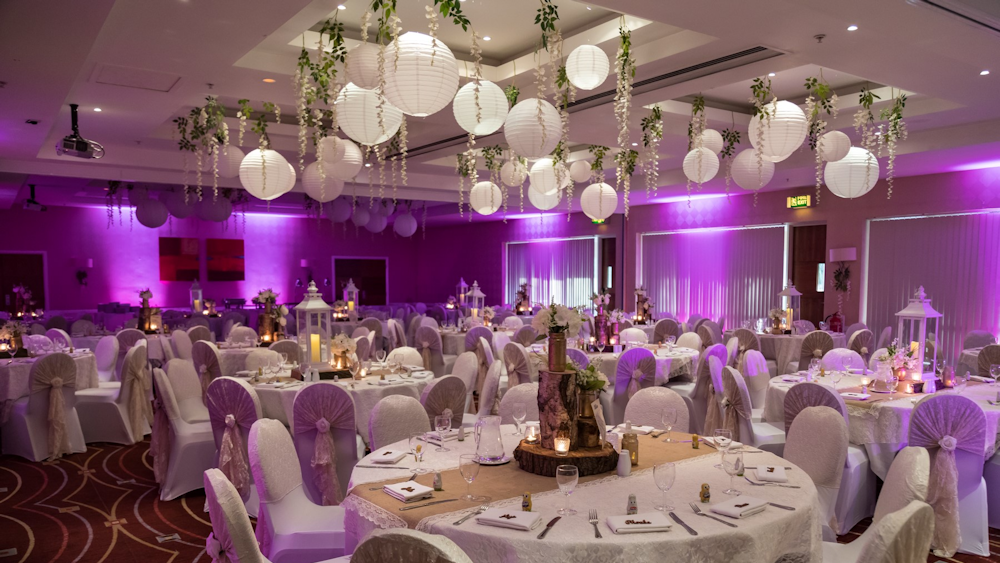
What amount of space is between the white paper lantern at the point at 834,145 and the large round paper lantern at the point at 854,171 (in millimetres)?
151

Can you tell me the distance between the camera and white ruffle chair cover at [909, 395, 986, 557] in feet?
13.8

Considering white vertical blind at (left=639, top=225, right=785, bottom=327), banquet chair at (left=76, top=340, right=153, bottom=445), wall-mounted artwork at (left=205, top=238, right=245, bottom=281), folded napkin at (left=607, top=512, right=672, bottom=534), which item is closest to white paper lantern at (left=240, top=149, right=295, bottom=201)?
banquet chair at (left=76, top=340, right=153, bottom=445)

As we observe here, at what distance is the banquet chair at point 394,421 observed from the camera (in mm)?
3865

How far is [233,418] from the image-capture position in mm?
4621

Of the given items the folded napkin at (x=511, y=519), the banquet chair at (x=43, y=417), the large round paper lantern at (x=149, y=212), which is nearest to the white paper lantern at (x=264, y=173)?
the banquet chair at (x=43, y=417)

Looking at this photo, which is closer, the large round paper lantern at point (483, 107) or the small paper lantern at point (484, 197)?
the large round paper lantern at point (483, 107)

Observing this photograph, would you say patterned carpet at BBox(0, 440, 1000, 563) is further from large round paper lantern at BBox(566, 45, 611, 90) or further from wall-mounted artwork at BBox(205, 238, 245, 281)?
wall-mounted artwork at BBox(205, 238, 245, 281)

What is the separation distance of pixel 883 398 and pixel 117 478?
6.40 metres

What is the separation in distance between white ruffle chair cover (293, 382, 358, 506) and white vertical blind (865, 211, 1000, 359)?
29.4 ft

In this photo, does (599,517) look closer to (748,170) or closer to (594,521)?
(594,521)

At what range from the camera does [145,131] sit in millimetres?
8352

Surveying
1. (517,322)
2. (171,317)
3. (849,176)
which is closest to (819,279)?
(517,322)

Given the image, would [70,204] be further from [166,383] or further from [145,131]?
[166,383]

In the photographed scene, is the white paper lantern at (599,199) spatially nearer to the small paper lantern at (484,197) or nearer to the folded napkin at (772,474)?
the small paper lantern at (484,197)
